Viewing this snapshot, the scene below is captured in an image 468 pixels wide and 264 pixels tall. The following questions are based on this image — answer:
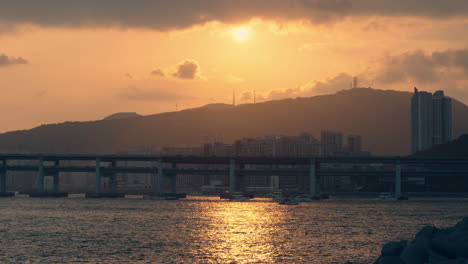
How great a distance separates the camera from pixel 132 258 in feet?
192

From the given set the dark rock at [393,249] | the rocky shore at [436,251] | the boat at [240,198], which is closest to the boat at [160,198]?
the boat at [240,198]

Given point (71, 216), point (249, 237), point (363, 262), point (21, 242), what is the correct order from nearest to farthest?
point (363, 262), point (21, 242), point (249, 237), point (71, 216)

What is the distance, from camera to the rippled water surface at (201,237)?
59781 millimetres

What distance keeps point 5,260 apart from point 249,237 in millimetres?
28101

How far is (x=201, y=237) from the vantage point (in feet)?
254

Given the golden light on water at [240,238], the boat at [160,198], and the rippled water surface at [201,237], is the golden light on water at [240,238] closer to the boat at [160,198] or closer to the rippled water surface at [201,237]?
the rippled water surface at [201,237]

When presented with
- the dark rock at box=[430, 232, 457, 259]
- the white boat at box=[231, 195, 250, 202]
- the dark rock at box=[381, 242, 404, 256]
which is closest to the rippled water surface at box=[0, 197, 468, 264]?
the dark rock at box=[381, 242, 404, 256]

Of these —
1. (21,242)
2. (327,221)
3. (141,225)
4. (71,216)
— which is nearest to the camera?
(21,242)

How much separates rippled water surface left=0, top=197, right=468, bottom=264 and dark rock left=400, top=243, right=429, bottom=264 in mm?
18080

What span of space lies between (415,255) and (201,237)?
137 feet

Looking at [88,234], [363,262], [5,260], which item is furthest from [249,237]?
[5,260]

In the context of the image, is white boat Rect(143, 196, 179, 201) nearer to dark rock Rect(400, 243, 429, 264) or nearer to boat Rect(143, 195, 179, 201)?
boat Rect(143, 195, 179, 201)

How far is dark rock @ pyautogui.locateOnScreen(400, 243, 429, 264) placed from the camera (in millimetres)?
37781

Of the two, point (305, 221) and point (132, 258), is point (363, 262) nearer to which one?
point (132, 258)
